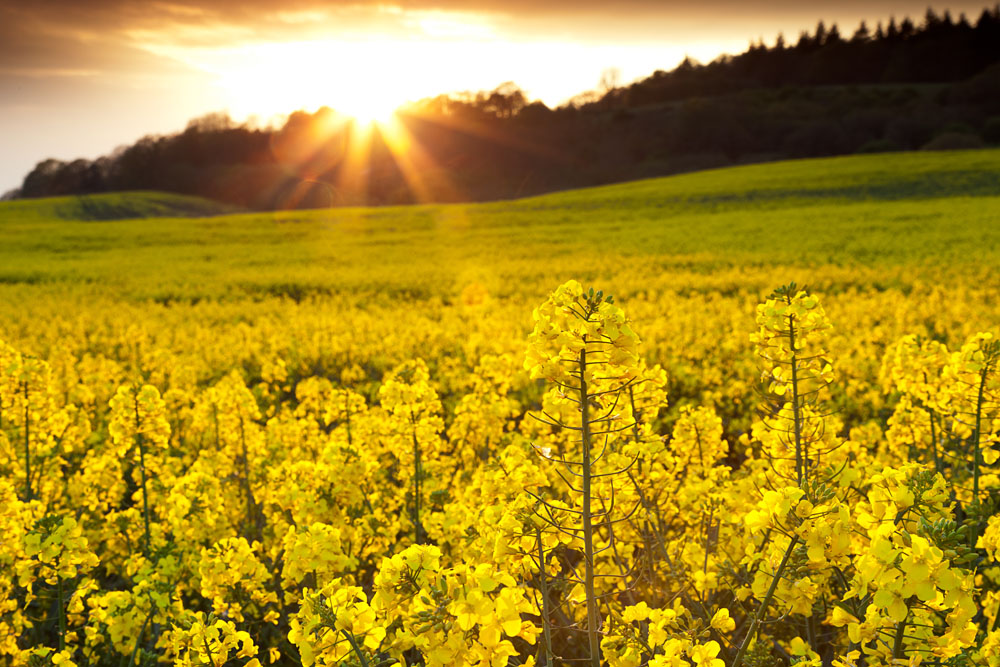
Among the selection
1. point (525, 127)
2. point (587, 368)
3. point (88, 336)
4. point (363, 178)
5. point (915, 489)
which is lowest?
point (88, 336)

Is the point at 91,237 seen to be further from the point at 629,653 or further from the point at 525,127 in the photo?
the point at 525,127

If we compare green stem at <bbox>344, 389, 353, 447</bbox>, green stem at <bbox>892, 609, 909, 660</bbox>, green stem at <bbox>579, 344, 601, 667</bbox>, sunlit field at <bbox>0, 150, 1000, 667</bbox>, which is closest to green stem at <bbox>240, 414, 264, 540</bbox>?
sunlit field at <bbox>0, 150, 1000, 667</bbox>

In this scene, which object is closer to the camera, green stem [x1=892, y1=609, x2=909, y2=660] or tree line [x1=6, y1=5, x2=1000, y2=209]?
green stem [x1=892, y1=609, x2=909, y2=660]

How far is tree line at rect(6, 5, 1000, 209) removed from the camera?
81.3 meters

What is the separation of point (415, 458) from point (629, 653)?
2255 millimetres

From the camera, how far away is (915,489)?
222 cm

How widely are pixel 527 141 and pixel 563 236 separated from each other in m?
68.6

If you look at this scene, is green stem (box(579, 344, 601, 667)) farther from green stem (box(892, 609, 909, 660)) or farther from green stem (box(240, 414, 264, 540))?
green stem (box(240, 414, 264, 540))

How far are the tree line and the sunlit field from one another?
71.9m

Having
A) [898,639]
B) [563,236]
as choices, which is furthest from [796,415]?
[563,236]

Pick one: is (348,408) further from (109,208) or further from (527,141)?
(527,141)

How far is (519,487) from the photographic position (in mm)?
2771

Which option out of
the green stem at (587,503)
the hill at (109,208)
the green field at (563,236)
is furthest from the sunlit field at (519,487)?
the hill at (109,208)

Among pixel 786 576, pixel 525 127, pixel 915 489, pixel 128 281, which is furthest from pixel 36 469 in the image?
pixel 525 127
